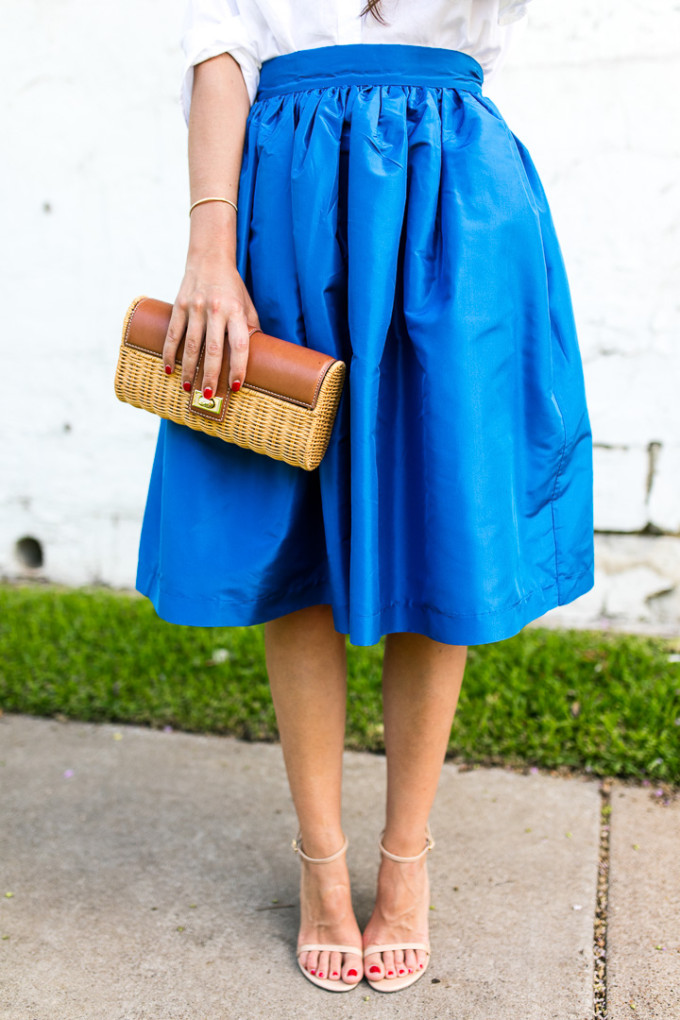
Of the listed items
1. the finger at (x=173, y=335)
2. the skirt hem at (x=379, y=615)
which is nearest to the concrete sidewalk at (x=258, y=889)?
the skirt hem at (x=379, y=615)

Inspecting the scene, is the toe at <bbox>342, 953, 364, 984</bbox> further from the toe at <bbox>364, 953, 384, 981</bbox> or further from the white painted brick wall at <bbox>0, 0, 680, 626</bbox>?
the white painted brick wall at <bbox>0, 0, 680, 626</bbox>

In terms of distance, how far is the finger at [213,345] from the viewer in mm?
1202

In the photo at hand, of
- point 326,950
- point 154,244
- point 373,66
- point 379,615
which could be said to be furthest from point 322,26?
point 154,244

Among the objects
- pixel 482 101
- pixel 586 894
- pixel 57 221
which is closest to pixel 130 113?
pixel 57 221

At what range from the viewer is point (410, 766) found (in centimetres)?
141

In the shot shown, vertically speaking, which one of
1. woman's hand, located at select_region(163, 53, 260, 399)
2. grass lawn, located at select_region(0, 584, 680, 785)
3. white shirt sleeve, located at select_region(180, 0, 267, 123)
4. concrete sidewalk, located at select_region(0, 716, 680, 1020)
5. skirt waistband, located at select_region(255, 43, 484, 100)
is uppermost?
white shirt sleeve, located at select_region(180, 0, 267, 123)

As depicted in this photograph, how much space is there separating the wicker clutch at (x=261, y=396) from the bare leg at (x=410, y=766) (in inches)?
15.1

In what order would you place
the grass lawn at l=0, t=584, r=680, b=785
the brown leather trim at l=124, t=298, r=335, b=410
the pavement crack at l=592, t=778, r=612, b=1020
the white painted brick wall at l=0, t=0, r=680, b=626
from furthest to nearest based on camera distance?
the white painted brick wall at l=0, t=0, r=680, b=626
the grass lawn at l=0, t=584, r=680, b=785
the pavement crack at l=592, t=778, r=612, b=1020
the brown leather trim at l=124, t=298, r=335, b=410

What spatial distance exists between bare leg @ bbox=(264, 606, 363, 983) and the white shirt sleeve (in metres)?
0.83

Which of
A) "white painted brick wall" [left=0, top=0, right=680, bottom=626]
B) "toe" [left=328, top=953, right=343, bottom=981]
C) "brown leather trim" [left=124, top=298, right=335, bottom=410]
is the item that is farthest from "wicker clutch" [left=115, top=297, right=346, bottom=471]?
"white painted brick wall" [left=0, top=0, right=680, bottom=626]

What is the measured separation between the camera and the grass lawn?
1.99 meters

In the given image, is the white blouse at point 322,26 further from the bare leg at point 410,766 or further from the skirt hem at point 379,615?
the bare leg at point 410,766

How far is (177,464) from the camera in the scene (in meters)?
1.31

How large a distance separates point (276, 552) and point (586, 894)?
0.86 m
